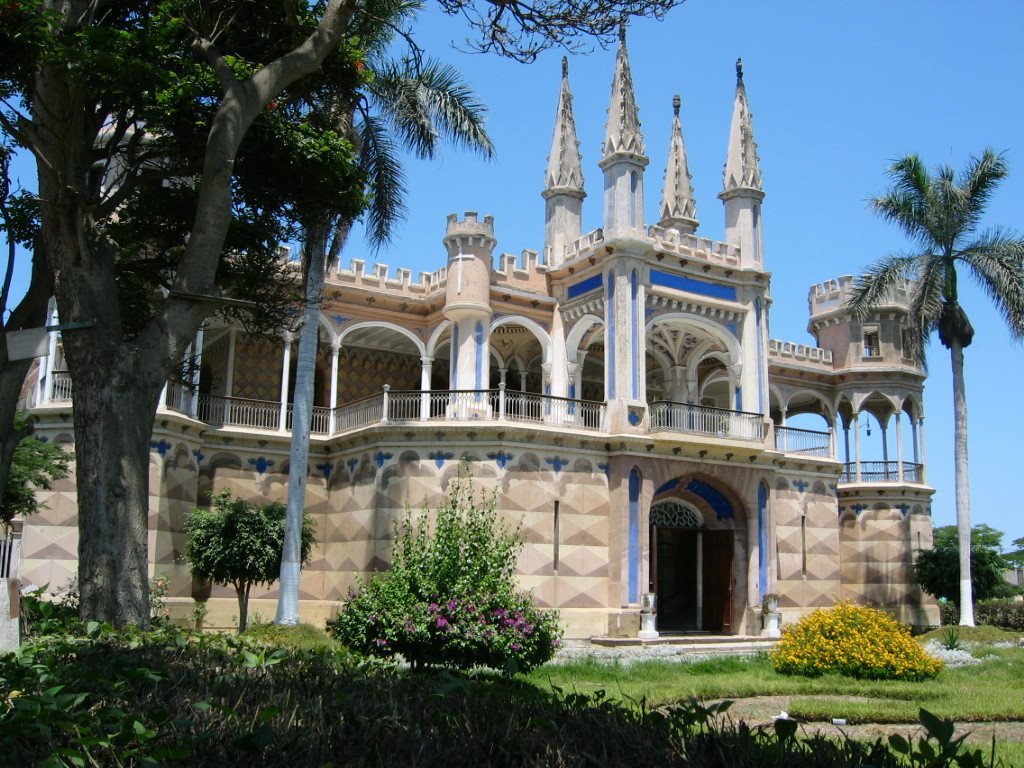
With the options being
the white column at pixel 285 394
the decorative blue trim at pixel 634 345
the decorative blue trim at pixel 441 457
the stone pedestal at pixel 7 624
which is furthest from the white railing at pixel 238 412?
the stone pedestal at pixel 7 624

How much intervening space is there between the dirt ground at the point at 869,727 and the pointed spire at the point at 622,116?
16.2m

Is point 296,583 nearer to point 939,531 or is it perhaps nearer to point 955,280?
point 955,280

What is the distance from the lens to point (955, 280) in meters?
27.6

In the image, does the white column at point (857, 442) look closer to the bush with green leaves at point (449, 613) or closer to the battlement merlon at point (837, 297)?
the battlement merlon at point (837, 297)

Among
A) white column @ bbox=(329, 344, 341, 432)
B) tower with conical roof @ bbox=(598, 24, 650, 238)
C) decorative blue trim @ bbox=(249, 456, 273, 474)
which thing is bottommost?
decorative blue trim @ bbox=(249, 456, 273, 474)

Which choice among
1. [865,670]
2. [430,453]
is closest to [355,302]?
[430,453]

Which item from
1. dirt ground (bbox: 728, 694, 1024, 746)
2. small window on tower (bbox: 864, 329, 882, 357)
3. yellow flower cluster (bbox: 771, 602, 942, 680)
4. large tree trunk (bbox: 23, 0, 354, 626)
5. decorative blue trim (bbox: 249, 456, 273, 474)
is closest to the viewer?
large tree trunk (bbox: 23, 0, 354, 626)

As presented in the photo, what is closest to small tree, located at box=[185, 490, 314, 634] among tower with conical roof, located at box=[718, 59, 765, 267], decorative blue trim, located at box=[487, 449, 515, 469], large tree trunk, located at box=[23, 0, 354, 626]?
decorative blue trim, located at box=[487, 449, 515, 469]

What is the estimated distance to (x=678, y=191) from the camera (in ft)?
107

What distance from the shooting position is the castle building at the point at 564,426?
76.6 ft

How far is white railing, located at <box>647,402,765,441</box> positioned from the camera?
25.1m

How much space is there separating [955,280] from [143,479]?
24.5 metres

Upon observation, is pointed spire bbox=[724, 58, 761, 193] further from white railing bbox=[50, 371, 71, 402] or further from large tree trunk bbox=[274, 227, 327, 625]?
white railing bbox=[50, 371, 71, 402]

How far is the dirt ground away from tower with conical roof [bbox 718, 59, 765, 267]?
16796 mm
